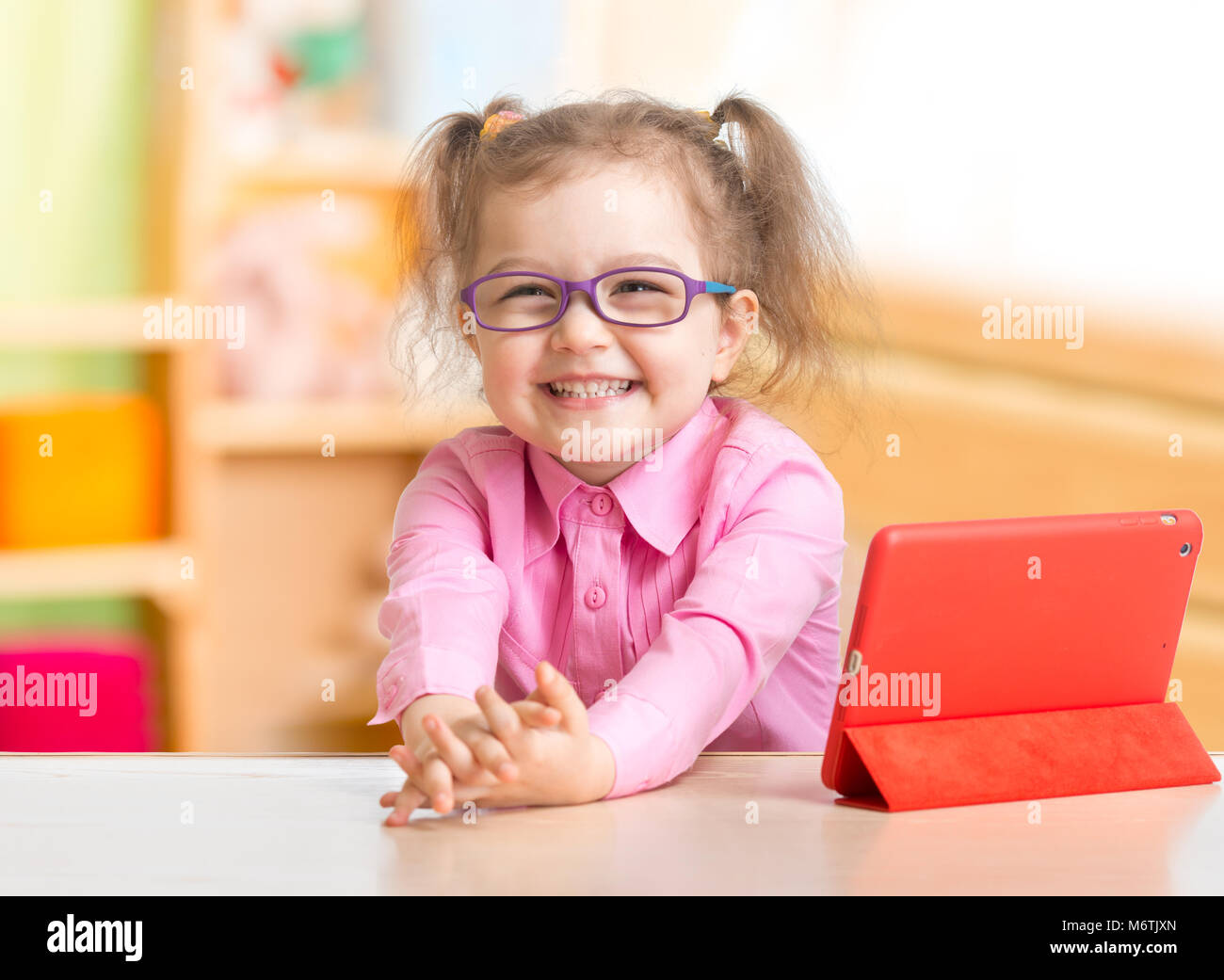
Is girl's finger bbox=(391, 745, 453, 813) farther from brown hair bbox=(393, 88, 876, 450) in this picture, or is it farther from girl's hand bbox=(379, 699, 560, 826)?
brown hair bbox=(393, 88, 876, 450)

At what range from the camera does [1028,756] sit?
2.40 ft

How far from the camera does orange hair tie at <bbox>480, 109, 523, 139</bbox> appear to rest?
113 centimetres

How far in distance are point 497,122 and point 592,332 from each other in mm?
267

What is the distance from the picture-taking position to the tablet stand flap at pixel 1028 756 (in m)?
0.70

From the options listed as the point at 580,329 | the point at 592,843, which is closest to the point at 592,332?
the point at 580,329

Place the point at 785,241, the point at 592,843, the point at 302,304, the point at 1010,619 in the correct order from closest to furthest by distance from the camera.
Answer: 1. the point at 592,843
2. the point at 1010,619
3. the point at 785,241
4. the point at 302,304

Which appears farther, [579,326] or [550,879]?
[579,326]

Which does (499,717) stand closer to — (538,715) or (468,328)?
(538,715)

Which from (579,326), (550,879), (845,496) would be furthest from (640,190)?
(845,496)
